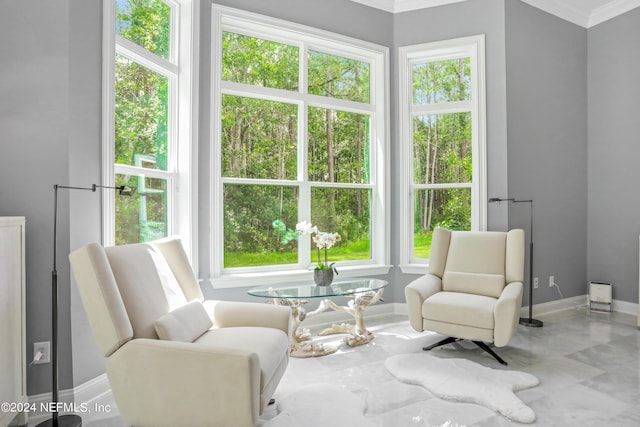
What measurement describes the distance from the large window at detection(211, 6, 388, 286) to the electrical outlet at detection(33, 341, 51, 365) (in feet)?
4.22

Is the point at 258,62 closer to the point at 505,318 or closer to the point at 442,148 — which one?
the point at 442,148

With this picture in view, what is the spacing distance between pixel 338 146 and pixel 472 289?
1865 mm

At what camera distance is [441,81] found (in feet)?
13.6

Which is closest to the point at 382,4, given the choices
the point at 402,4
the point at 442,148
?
the point at 402,4

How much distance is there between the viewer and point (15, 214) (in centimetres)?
208

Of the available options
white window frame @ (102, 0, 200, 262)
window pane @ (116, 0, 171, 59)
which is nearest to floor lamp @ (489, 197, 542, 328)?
white window frame @ (102, 0, 200, 262)

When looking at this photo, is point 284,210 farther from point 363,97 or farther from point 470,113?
point 470,113

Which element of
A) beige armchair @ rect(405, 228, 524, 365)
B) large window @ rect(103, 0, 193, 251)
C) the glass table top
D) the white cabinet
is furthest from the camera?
the glass table top

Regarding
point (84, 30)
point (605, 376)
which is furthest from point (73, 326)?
point (605, 376)

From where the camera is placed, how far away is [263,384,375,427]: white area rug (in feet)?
6.66

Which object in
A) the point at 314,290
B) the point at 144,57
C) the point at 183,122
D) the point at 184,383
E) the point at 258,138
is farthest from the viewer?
the point at 258,138

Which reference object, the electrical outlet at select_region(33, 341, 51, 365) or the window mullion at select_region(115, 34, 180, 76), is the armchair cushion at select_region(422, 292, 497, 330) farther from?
the window mullion at select_region(115, 34, 180, 76)

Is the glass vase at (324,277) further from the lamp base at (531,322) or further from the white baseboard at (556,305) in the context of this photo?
the white baseboard at (556,305)

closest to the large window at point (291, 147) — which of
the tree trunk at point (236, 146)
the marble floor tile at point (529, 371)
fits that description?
the tree trunk at point (236, 146)
